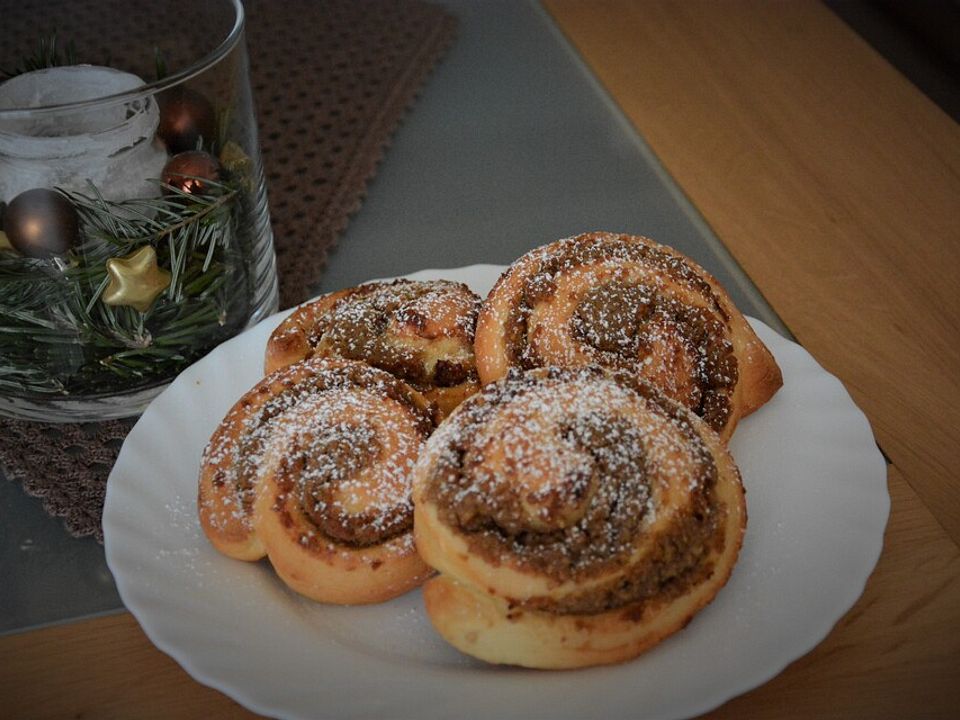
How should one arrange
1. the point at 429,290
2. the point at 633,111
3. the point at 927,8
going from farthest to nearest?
the point at 927,8, the point at 633,111, the point at 429,290

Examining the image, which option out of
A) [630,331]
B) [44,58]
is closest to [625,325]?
[630,331]

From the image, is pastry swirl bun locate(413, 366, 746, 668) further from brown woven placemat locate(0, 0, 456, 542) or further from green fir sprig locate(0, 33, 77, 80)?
green fir sprig locate(0, 33, 77, 80)

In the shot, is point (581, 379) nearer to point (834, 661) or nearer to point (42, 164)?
point (834, 661)

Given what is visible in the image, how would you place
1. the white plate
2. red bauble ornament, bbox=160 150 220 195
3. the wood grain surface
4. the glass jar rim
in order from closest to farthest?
the white plate < the glass jar rim < red bauble ornament, bbox=160 150 220 195 < the wood grain surface

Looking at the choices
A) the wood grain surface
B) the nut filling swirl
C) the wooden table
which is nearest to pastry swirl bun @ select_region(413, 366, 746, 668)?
the nut filling swirl

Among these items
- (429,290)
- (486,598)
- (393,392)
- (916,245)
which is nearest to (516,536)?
(486,598)

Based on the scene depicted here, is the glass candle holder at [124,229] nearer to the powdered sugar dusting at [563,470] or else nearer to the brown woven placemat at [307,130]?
the brown woven placemat at [307,130]
